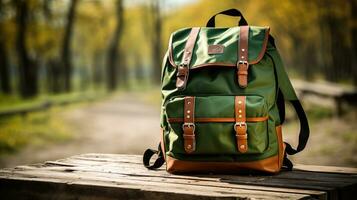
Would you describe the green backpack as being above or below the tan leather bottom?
above

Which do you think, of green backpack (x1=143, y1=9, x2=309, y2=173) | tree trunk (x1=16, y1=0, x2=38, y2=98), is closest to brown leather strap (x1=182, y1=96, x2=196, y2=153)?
green backpack (x1=143, y1=9, x2=309, y2=173)

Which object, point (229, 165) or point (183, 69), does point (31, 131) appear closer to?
point (183, 69)

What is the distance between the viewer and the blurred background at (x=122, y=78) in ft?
30.8

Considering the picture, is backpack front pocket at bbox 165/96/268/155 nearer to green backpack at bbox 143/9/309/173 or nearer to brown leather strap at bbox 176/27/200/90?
green backpack at bbox 143/9/309/173

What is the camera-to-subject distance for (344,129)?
9484mm

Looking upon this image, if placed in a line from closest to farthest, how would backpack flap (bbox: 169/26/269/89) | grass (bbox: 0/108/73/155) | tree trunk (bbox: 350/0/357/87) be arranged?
backpack flap (bbox: 169/26/269/89)
grass (bbox: 0/108/73/155)
tree trunk (bbox: 350/0/357/87)

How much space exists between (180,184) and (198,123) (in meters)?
0.39

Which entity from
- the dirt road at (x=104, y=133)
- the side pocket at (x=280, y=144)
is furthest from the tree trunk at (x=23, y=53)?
the side pocket at (x=280, y=144)

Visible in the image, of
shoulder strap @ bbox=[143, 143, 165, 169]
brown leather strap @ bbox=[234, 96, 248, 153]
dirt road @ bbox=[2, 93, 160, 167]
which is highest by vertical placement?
brown leather strap @ bbox=[234, 96, 248, 153]

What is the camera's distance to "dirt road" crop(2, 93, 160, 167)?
8.78 meters

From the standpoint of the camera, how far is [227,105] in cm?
289

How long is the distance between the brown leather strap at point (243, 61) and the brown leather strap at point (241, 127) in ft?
0.42

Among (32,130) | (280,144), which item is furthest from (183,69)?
(32,130)

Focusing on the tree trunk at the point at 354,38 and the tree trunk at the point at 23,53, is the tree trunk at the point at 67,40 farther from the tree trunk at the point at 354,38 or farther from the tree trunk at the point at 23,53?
the tree trunk at the point at 354,38
